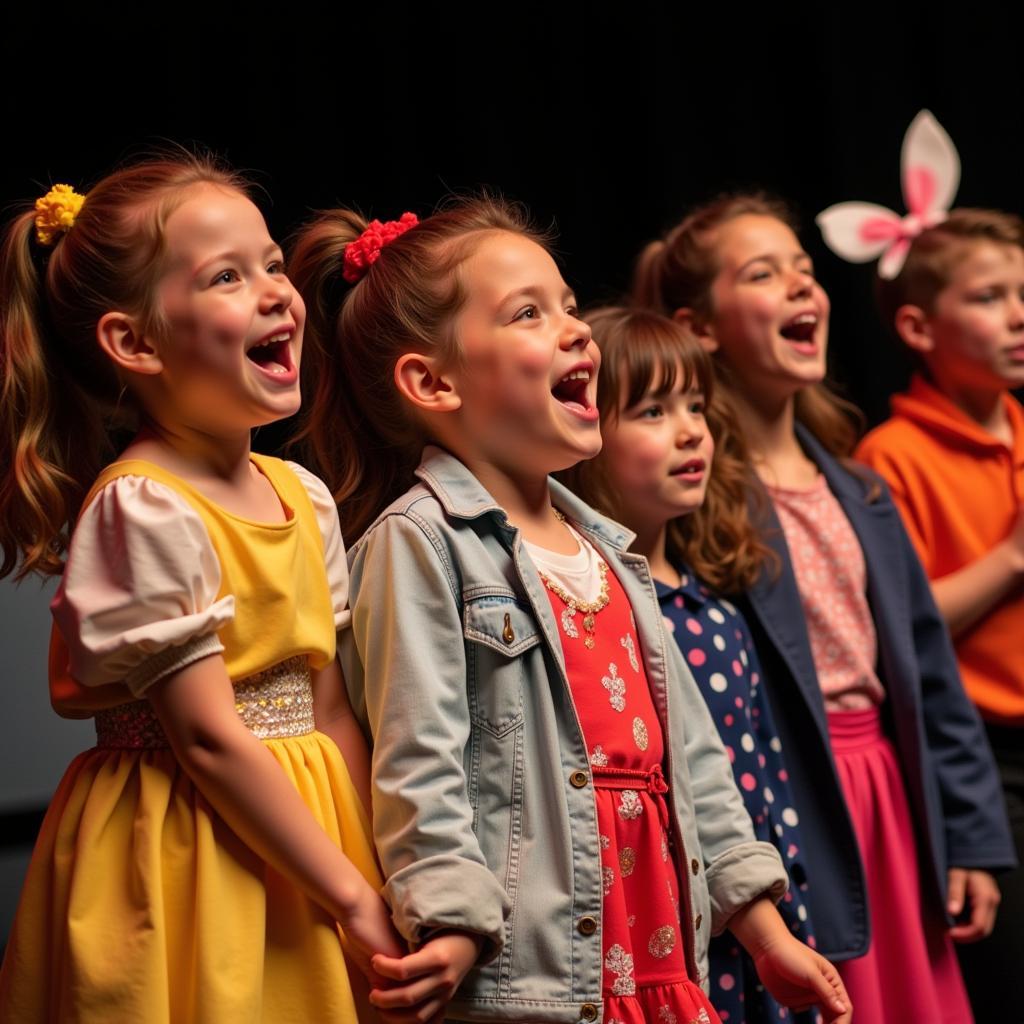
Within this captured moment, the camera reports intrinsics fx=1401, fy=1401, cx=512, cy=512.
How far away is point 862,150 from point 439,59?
1148 millimetres

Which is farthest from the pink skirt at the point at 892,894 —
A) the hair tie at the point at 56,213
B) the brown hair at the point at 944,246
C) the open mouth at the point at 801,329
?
the hair tie at the point at 56,213

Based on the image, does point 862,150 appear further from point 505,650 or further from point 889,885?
point 505,650

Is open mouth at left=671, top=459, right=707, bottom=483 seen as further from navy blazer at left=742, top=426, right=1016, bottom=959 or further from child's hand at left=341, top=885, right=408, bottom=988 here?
child's hand at left=341, top=885, right=408, bottom=988

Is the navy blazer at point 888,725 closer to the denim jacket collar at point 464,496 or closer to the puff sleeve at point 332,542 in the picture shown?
the denim jacket collar at point 464,496

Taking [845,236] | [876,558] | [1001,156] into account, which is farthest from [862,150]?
[876,558]

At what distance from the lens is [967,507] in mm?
2562

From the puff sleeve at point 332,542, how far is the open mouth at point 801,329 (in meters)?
0.98

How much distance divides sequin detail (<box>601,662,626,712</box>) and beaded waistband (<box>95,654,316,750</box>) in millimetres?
340

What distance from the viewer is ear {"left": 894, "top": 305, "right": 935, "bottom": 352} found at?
8.99 ft

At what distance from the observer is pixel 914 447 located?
2.60 meters

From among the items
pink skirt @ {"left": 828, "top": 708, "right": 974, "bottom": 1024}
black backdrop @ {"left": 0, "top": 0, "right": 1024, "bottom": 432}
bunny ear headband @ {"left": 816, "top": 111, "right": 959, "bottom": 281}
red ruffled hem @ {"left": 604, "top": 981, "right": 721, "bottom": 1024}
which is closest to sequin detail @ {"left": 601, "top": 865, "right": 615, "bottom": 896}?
red ruffled hem @ {"left": 604, "top": 981, "right": 721, "bottom": 1024}

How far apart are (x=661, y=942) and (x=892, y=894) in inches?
29.7

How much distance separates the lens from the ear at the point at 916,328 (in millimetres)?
2740

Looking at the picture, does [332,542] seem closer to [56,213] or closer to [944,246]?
Answer: [56,213]
